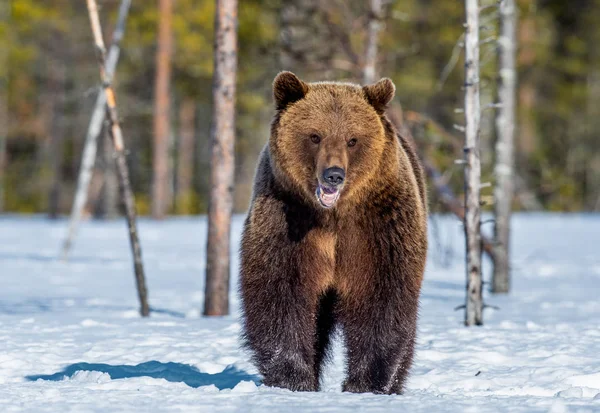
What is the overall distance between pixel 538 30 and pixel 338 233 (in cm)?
3062

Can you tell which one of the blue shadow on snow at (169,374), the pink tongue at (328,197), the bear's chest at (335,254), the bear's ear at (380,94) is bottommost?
the blue shadow on snow at (169,374)

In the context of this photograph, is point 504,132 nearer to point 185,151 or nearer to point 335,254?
point 335,254

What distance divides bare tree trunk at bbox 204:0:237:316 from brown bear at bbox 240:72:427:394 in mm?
3420

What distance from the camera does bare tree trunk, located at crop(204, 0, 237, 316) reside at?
8.43m

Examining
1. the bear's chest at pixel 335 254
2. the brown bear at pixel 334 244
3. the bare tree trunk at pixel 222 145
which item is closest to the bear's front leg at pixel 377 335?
the brown bear at pixel 334 244

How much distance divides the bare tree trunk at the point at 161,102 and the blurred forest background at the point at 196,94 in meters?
0.22

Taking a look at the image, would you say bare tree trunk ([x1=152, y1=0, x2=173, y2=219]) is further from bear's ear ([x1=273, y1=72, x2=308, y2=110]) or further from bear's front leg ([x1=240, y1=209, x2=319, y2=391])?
bear's front leg ([x1=240, y1=209, x2=319, y2=391])

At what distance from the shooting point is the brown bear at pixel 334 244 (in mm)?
4914

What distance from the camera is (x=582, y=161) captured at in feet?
121

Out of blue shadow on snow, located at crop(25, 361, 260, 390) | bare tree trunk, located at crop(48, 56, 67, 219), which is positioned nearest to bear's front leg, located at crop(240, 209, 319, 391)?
blue shadow on snow, located at crop(25, 361, 260, 390)

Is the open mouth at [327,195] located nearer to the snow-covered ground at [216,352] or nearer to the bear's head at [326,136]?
the bear's head at [326,136]

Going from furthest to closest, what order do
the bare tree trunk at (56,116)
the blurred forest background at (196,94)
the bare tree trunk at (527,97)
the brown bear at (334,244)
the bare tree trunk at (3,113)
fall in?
1. the bare tree trunk at (3,113)
2. the bare tree trunk at (527,97)
3. the bare tree trunk at (56,116)
4. the blurred forest background at (196,94)
5. the brown bear at (334,244)

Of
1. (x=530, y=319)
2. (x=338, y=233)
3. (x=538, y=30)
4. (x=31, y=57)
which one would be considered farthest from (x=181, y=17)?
(x=338, y=233)

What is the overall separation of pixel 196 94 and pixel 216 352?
78.9ft
